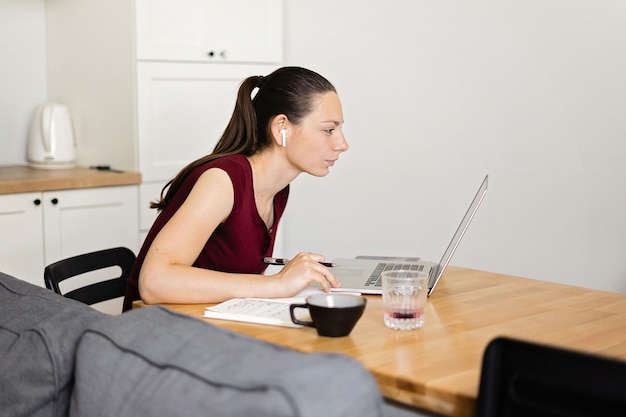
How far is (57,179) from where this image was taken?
11.0 feet

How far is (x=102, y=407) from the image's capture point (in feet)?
3.87

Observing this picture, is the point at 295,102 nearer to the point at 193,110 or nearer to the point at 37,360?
the point at 37,360

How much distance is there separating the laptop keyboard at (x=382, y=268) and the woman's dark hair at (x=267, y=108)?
46 centimetres

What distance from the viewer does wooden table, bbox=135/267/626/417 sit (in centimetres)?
136

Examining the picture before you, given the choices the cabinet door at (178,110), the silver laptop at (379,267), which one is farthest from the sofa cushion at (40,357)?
the cabinet door at (178,110)

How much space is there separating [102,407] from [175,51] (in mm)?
2664

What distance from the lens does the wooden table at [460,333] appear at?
1.36 m

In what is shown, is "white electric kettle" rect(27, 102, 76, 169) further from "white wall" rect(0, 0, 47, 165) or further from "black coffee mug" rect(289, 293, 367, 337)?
"black coffee mug" rect(289, 293, 367, 337)

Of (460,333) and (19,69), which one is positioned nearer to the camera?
(460,333)

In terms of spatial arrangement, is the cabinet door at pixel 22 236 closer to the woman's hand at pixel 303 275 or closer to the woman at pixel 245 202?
the woman at pixel 245 202

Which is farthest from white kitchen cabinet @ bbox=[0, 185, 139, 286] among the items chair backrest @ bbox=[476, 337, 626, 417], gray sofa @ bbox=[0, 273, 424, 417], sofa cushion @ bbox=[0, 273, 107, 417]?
chair backrest @ bbox=[476, 337, 626, 417]

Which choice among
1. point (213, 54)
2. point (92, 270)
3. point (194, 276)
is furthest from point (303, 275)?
point (213, 54)

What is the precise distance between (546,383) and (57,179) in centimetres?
264

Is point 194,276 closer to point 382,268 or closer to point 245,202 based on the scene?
point 245,202
